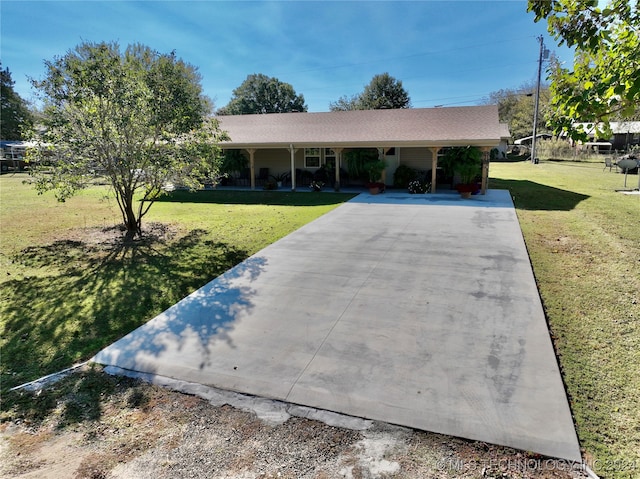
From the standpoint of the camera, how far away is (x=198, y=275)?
6.46m

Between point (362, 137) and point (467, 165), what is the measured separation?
4389 mm

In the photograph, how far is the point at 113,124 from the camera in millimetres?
7363

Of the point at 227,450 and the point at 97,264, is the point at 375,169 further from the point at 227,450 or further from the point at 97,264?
the point at 227,450

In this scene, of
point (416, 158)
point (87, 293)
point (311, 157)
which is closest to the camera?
point (87, 293)

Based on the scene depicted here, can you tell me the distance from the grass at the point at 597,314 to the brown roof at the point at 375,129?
16.2 feet

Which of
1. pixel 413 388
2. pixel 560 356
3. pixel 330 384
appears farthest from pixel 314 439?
pixel 560 356

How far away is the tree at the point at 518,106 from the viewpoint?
148 feet

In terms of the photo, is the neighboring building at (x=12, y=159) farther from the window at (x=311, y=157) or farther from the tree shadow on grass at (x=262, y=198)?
the window at (x=311, y=157)

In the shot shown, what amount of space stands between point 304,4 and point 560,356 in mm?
17099

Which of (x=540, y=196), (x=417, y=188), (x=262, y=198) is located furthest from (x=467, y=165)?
(x=262, y=198)

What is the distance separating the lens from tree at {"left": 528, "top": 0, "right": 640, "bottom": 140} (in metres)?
2.68

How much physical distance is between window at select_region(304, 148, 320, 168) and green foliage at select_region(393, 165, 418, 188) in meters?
4.00

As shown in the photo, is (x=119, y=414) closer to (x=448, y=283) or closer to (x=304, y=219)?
(x=448, y=283)

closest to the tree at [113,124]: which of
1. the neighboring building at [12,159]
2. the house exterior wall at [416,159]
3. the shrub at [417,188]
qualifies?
the shrub at [417,188]
